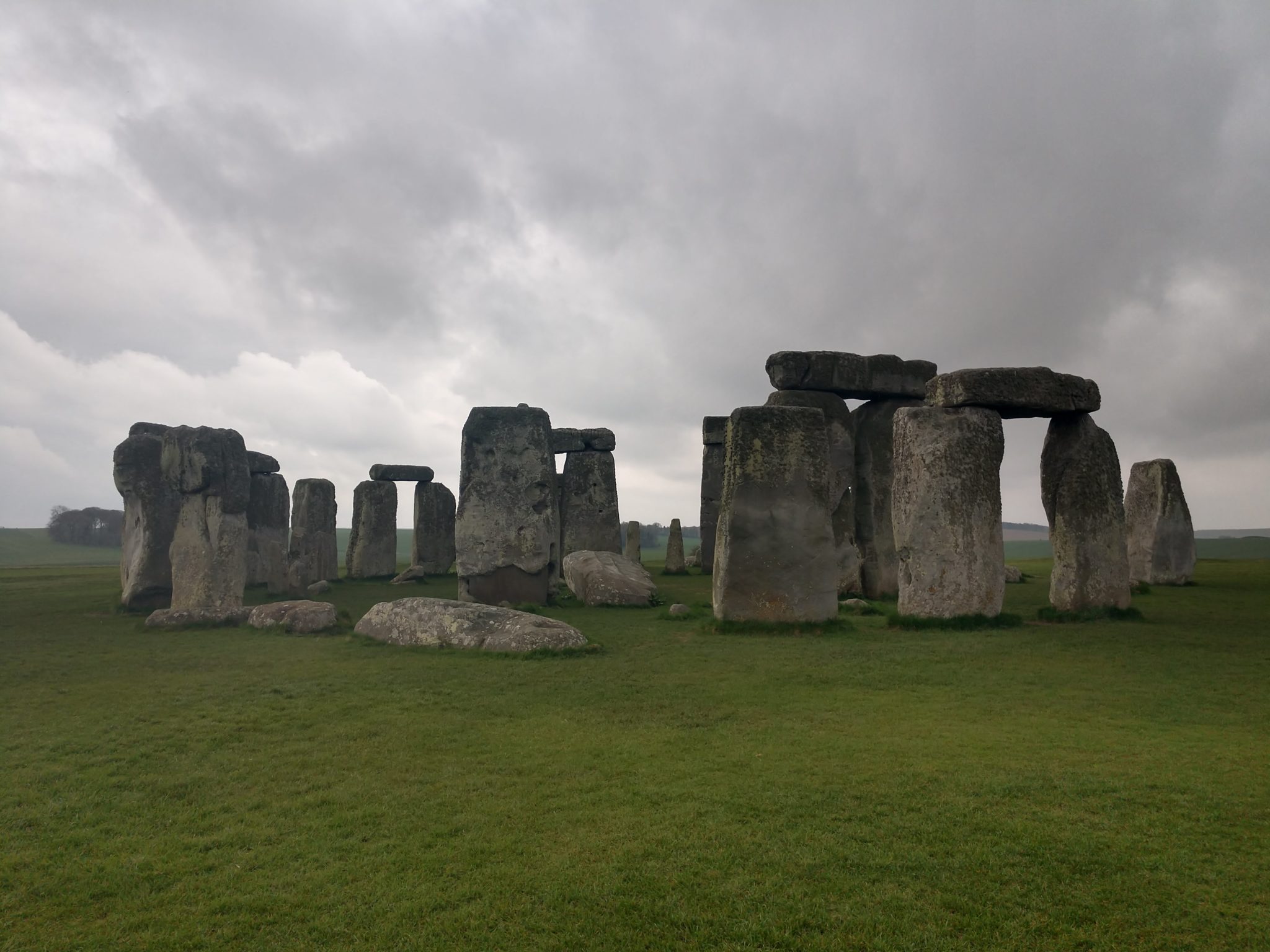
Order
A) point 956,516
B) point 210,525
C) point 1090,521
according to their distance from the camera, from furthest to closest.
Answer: point 210,525 < point 1090,521 < point 956,516

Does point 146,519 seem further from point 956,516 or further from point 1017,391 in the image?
point 1017,391

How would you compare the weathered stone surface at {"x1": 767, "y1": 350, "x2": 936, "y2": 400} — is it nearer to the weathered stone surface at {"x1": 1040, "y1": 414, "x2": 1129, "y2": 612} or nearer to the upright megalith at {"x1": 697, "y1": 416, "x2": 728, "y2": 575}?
the weathered stone surface at {"x1": 1040, "y1": 414, "x2": 1129, "y2": 612}

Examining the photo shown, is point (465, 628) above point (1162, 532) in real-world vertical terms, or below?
below

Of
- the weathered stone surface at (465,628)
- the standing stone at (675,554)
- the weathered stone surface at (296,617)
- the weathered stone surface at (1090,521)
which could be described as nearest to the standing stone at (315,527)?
the weathered stone surface at (296,617)

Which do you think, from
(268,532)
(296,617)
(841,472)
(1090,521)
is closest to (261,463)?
(268,532)

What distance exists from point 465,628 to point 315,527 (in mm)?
12807

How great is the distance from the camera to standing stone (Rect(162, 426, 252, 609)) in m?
12.2

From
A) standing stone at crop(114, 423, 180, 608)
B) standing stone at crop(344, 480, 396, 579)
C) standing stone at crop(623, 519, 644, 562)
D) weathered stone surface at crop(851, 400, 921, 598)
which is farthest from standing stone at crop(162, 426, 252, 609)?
standing stone at crop(623, 519, 644, 562)

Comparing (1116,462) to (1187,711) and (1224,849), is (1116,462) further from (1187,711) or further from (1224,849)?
(1224,849)

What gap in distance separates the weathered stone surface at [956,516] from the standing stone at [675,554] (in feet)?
39.7

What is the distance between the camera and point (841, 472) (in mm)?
15297

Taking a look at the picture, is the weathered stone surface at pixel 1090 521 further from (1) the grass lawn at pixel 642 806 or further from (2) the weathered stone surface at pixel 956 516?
(1) the grass lawn at pixel 642 806

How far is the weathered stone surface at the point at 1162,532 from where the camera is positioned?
16.8 m

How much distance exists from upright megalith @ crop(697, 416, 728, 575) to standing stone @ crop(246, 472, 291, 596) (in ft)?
35.7
